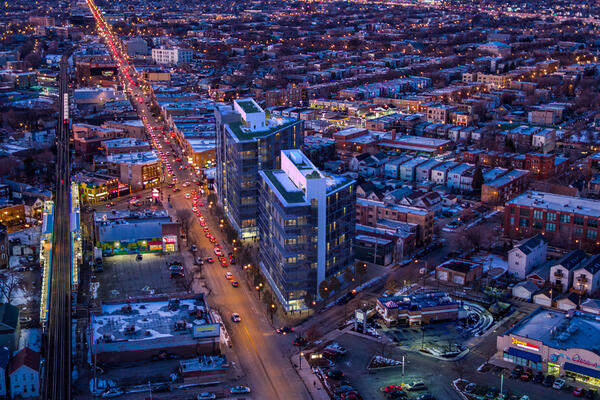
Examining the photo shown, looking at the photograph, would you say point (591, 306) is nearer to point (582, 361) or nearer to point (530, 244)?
point (582, 361)

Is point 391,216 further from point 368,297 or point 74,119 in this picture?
point 74,119

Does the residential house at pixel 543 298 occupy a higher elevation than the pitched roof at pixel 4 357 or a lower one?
lower

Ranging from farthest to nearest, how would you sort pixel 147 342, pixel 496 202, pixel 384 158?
pixel 384 158, pixel 496 202, pixel 147 342

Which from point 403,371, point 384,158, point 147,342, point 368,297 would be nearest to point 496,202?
point 384,158

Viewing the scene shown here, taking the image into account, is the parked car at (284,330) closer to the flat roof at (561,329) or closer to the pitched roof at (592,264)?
the flat roof at (561,329)

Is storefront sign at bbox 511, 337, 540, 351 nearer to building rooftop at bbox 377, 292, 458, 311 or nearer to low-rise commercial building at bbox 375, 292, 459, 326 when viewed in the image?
low-rise commercial building at bbox 375, 292, 459, 326

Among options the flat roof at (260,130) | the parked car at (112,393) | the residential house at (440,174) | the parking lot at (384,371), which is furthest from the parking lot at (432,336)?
the residential house at (440,174)
